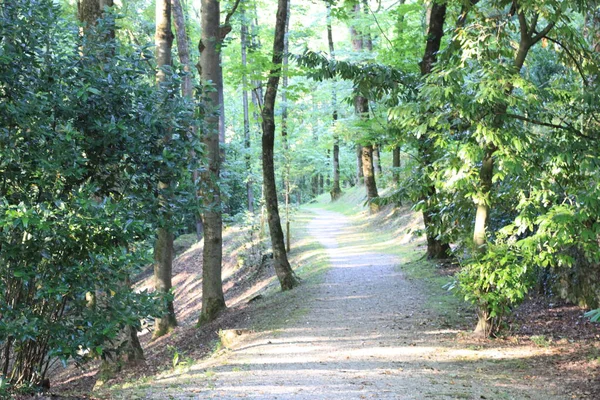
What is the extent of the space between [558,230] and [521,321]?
326 centimetres

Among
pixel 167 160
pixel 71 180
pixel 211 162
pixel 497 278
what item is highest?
pixel 211 162

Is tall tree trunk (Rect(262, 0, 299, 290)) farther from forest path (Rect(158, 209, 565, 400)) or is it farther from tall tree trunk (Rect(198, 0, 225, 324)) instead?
forest path (Rect(158, 209, 565, 400))

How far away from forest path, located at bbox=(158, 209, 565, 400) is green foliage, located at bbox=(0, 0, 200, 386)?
56.4 inches

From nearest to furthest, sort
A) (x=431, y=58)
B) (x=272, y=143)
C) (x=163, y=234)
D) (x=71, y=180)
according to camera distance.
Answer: (x=71, y=180), (x=431, y=58), (x=163, y=234), (x=272, y=143)

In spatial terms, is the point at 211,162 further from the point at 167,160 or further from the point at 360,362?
the point at 167,160

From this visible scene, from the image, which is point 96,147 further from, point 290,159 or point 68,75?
point 290,159

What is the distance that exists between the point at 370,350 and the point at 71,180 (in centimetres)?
489

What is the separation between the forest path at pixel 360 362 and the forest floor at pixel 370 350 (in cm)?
1

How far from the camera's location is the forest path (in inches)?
240

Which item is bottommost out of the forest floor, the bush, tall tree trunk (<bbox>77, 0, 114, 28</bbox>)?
the forest floor

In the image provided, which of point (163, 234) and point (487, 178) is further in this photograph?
point (163, 234)

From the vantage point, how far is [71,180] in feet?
17.7

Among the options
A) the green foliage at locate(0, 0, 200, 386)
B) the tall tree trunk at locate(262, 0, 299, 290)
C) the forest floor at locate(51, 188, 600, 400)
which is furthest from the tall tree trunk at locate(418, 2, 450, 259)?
the green foliage at locate(0, 0, 200, 386)

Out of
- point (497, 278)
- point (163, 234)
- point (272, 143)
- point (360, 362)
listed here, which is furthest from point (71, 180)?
point (272, 143)
